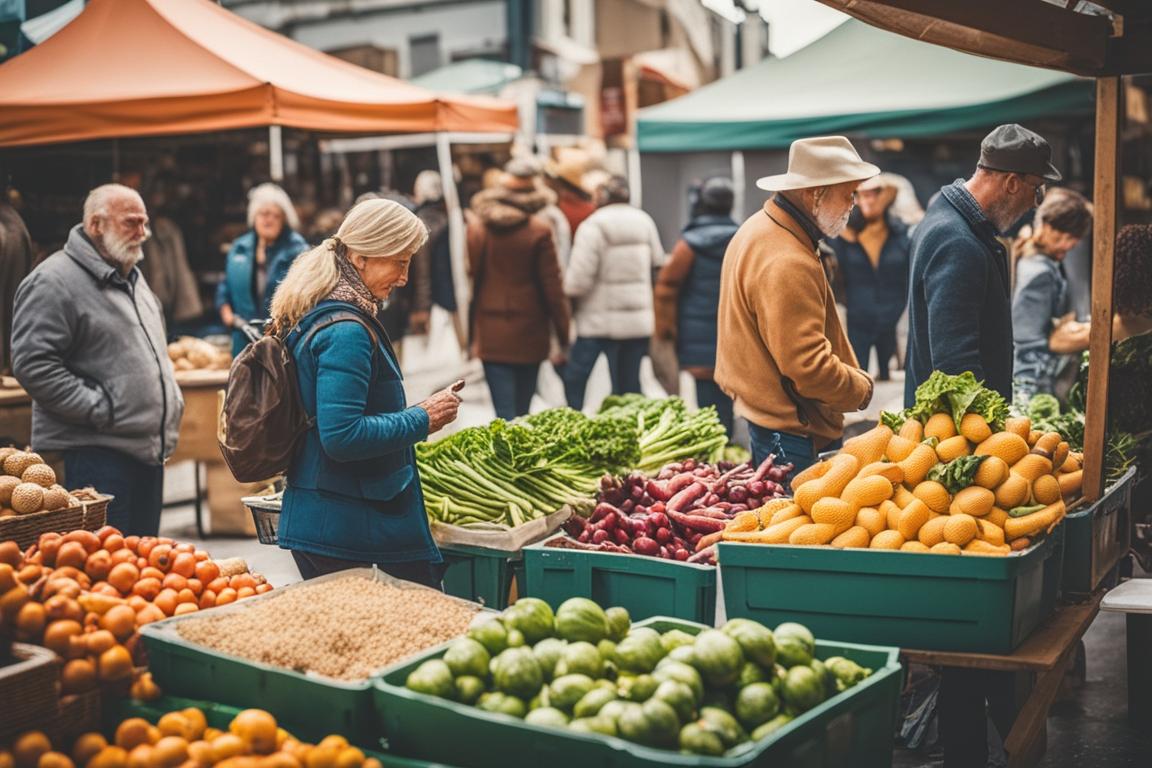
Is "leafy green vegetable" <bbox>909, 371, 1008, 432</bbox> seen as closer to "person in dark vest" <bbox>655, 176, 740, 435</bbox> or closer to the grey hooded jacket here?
the grey hooded jacket

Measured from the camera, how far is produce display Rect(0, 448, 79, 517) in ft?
15.3

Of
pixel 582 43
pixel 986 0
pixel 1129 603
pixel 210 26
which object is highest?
pixel 582 43

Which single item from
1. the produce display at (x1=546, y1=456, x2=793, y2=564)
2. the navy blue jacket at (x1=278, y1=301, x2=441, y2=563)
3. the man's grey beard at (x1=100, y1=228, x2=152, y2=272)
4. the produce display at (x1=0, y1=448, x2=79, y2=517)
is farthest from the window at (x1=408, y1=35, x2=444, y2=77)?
the navy blue jacket at (x1=278, y1=301, x2=441, y2=563)

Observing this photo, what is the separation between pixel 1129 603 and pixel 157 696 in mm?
3223

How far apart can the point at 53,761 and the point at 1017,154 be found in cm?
399

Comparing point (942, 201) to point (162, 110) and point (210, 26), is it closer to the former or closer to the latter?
point (162, 110)

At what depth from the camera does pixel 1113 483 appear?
5.15m

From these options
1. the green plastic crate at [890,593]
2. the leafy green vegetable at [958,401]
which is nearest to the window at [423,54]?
the leafy green vegetable at [958,401]

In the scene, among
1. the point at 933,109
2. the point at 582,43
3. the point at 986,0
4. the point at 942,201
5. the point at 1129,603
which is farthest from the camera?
the point at 582,43

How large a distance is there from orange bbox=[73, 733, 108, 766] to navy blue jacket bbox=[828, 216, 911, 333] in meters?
8.30

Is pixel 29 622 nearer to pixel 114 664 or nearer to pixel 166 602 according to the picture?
pixel 114 664

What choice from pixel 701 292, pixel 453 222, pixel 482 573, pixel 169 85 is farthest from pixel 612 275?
pixel 482 573

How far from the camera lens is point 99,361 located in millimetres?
5836

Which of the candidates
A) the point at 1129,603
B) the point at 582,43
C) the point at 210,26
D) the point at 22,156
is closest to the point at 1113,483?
the point at 1129,603
